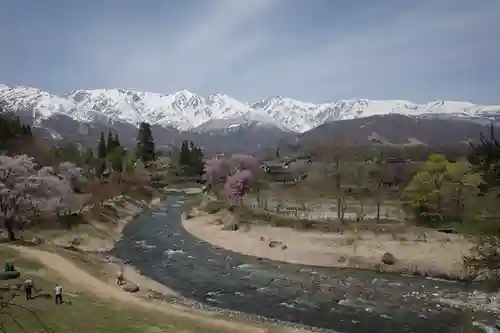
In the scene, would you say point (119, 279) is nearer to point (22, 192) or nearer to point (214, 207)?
point (22, 192)

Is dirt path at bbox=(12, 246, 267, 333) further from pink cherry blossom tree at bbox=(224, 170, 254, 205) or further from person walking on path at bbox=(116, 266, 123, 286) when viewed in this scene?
pink cherry blossom tree at bbox=(224, 170, 254, 205)

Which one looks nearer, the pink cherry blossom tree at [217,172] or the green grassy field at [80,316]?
the green grassy field at [80,316]

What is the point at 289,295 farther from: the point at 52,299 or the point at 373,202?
the point at 373,202

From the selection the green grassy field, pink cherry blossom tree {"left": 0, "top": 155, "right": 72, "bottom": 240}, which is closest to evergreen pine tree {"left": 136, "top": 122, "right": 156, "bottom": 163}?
pink cherry blossom tree {"left": 0, "top": 155, "right": 72, "bottom": 240}

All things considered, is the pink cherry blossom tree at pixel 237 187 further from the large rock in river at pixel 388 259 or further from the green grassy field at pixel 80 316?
the green grassy field at pixel 80 316

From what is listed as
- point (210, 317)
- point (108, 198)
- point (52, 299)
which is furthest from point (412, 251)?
point (108, 198)

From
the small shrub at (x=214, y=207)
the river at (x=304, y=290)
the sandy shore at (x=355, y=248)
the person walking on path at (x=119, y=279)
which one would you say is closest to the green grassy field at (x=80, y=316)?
the person walking on path at (x=119, y=279)
